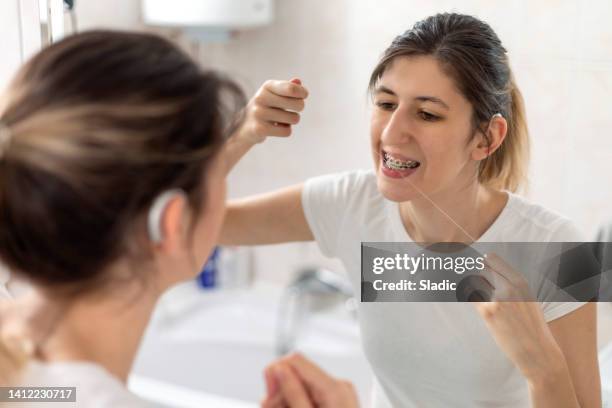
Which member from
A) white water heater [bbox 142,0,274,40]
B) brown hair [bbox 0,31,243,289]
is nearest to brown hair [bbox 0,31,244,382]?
brown hair [bbox 0,31,243,289]

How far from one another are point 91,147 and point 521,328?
36 cm

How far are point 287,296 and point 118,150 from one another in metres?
0.95

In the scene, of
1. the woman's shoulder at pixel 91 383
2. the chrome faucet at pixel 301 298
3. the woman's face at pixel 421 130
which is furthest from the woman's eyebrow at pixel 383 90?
the chrome faucet at pixel 301 298

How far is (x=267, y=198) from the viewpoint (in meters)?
0.78

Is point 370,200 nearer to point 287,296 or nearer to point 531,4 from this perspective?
point 531,4

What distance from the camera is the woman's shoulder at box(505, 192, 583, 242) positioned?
61cm

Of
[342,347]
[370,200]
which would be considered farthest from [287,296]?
[370,200]

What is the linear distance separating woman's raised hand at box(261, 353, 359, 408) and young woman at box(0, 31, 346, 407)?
0.31 ft

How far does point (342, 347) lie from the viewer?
5.00 feet

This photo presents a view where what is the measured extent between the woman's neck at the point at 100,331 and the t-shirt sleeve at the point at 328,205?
27 centimetres

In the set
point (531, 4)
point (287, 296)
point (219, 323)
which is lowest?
point (219, 323)

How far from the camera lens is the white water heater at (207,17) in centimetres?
85

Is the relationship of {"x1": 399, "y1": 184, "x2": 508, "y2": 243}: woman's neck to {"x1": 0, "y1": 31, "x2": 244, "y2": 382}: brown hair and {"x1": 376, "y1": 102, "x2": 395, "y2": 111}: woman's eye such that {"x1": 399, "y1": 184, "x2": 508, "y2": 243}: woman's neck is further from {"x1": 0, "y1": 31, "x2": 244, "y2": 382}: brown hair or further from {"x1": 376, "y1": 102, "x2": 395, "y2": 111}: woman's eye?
{"x1": 0, "y1": 31, "x2": 244, "y2": 382}: brown hair

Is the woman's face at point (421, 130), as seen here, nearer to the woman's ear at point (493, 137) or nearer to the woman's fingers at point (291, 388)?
the woman's ear at point (493, 137)
